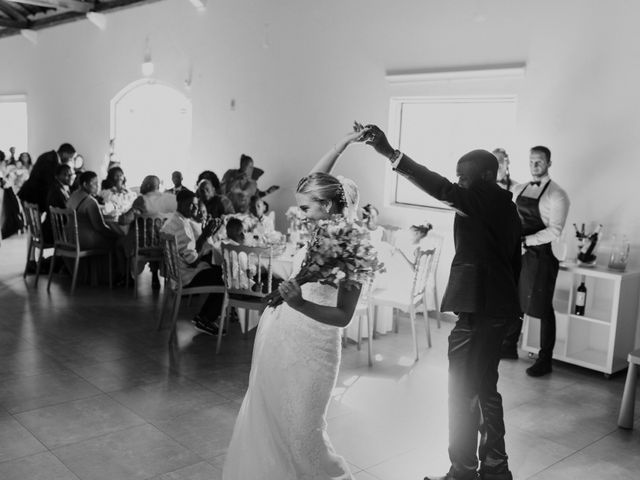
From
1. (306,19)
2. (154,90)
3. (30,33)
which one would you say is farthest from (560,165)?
(30,33)

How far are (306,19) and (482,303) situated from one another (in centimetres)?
600

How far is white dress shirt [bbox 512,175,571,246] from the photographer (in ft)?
16.9

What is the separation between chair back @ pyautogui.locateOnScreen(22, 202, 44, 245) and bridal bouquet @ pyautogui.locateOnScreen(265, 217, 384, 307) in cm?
563

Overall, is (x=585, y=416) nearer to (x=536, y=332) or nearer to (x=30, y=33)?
(x=536, y=332)

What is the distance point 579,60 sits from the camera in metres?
5.66

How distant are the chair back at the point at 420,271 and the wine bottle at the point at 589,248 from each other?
3.82 ft

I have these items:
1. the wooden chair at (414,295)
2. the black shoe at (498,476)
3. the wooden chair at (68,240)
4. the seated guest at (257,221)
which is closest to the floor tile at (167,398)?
the wooden chair at (414,295)

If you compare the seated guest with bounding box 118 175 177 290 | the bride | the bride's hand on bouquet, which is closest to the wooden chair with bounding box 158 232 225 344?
the seated guest with bounding box 118 175 177 290

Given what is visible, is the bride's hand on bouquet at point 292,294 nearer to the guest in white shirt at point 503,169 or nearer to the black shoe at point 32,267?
the guest in white shirt at point 503,169

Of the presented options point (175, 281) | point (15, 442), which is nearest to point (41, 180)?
point (175, 281)

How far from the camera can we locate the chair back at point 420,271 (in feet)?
17.6

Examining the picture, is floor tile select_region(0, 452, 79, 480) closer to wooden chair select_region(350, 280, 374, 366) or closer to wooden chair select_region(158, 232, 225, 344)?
wooden chair select_region(158, 232, 225, 344)

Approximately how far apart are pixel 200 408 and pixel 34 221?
4315mm

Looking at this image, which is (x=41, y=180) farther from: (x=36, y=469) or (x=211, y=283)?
(x=36, y=469)
